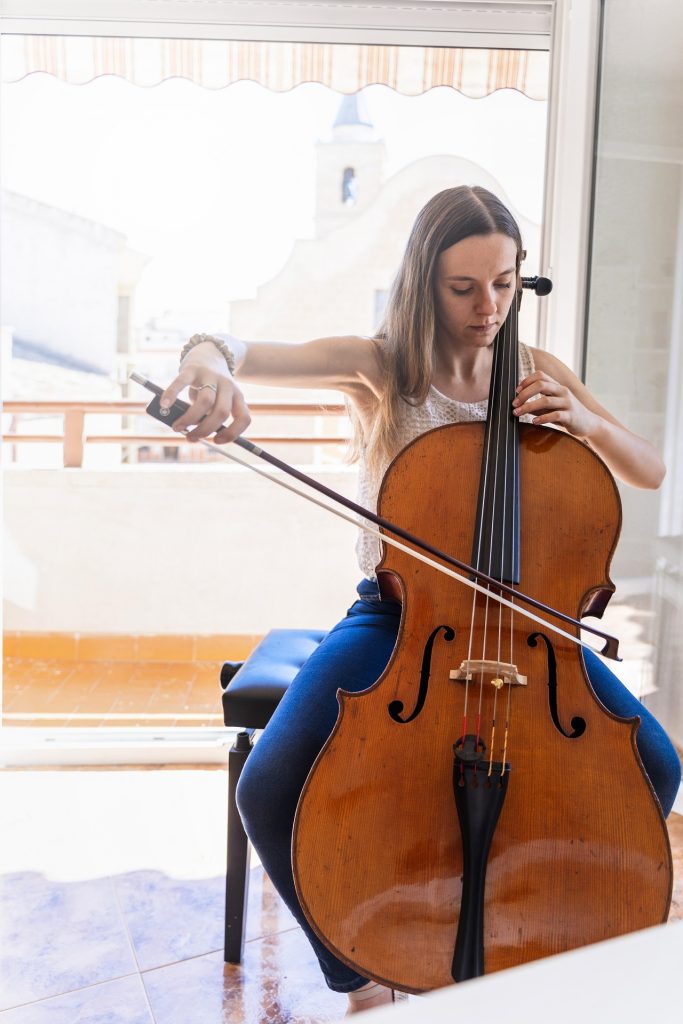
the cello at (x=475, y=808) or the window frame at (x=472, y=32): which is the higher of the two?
the window frame at (x=472, y=32)

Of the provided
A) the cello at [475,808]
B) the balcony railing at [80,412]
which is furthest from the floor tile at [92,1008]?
the balcony railing at [80,412]

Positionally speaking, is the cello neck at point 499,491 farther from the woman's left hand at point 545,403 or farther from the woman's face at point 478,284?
the woman's face at point 478,284

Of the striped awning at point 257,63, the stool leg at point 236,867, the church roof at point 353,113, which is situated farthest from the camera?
the church roof at point 353,113

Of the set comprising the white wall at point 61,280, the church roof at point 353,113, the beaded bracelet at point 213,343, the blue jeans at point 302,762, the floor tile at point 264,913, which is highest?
the church roof at point 353,113

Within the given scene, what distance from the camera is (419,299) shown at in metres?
1.38

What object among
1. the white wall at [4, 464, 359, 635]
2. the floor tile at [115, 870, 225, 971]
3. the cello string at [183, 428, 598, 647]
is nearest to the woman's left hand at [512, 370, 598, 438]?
the cello string at [183, 428, 598, 647]

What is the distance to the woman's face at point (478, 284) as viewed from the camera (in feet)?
4.36

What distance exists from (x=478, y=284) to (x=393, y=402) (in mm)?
221

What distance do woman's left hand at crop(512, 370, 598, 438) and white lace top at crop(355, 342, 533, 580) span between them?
0.16 metres

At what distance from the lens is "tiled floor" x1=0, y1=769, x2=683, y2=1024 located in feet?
4.44

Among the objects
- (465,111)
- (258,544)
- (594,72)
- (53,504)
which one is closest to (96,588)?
(53,504)

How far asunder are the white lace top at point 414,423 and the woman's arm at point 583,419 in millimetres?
105

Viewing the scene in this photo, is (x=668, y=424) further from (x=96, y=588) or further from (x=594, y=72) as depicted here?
(x=96, y=588)

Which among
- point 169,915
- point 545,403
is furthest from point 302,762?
point 169,915
